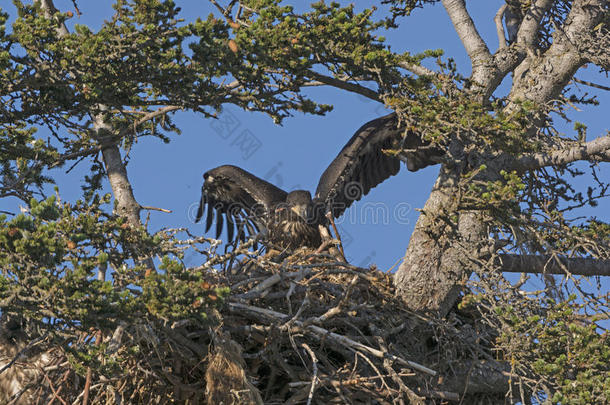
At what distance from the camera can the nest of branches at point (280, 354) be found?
20.6 feet

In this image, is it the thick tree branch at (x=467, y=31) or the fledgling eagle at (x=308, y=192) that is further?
the fledgling eagle at (x=308, y=192)

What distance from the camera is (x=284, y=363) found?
6887 mm

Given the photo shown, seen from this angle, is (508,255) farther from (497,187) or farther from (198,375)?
(198,375)

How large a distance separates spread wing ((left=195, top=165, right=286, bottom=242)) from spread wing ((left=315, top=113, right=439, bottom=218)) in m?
0.80

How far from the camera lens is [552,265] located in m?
7.95

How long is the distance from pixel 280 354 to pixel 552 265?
2845 millimetres

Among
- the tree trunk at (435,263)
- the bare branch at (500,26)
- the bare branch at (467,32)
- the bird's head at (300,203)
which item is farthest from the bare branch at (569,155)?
the bird's head at (300,203)

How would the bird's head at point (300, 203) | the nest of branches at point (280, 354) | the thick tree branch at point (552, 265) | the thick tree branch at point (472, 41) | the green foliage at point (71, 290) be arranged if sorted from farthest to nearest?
the bird's head at point (300, 203)
the thick tree branch at point (472, 41)
the thick tree branch at point (552, 265)
the nest of branches at point (280, 354)
the green foliage at point (71, 290)

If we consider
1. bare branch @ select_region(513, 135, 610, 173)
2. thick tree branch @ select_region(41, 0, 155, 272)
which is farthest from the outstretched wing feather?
thick tree branch @ select_region(41, 0, 155, 272)

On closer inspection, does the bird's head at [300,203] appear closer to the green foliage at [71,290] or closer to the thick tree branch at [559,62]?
the thick tree branch at [559,62]

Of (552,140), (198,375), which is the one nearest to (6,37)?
(198,375)

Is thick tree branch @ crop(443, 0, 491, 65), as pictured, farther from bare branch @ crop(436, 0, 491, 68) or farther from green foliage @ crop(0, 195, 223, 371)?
green foliage @ crop(0, 195, 223, 371)

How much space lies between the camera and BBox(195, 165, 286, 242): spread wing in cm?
1016

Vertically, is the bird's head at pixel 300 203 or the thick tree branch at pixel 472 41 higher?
the thick tree branch at pixel 472 41
